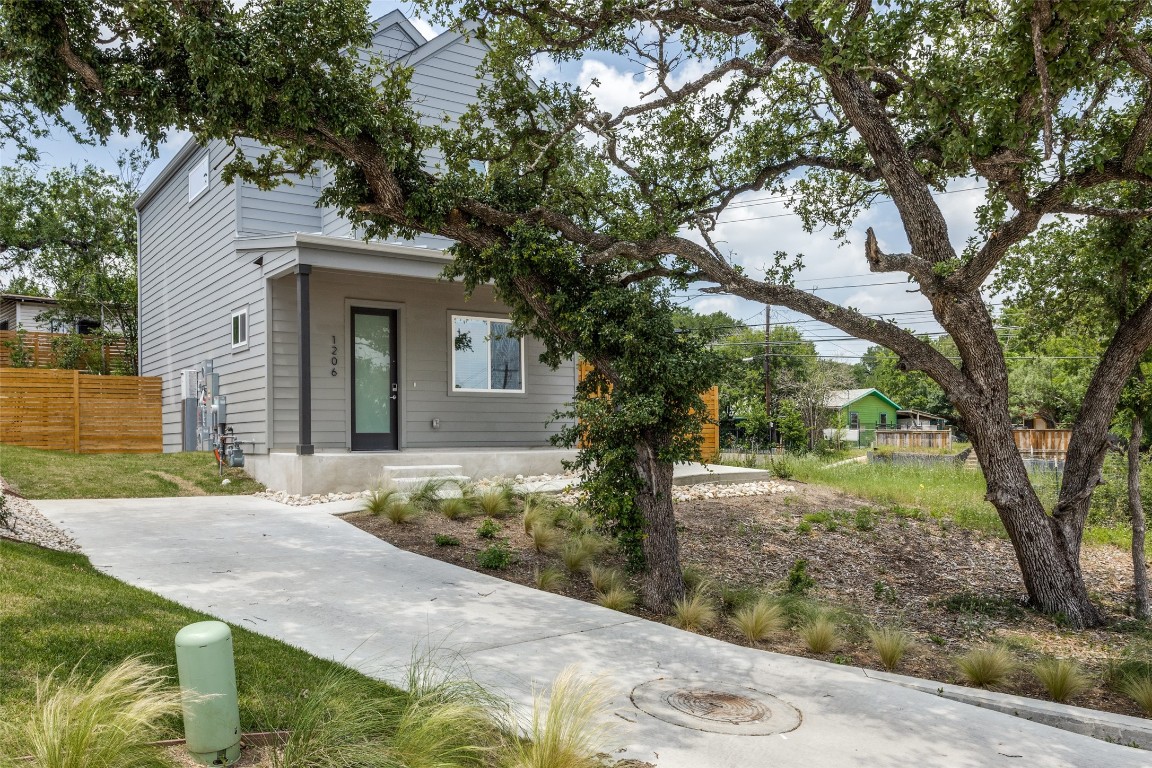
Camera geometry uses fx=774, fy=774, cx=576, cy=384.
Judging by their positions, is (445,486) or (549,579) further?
(445,486)

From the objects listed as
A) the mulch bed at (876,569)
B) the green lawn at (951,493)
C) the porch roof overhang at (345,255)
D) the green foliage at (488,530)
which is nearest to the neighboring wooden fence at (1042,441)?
the green lawn at (951,493)

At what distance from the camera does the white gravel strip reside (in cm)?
701

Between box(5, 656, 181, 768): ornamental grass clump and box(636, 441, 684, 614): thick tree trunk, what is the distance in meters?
4.57

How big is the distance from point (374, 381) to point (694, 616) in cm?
813

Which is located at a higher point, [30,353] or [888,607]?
[30,353]

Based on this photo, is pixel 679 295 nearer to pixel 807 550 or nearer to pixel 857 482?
pixel 807 550

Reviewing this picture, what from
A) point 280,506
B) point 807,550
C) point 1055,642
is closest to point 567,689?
point 1055,642

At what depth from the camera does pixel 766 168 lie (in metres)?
9.33

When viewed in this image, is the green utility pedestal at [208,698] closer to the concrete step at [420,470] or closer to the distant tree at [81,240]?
the concrete step at [420,470]

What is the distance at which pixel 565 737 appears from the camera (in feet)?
11.0

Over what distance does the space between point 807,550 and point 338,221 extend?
9676 millimetres

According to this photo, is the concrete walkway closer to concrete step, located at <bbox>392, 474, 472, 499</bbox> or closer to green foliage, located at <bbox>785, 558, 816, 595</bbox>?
concrete step, located at <bbox>392, 474, 472, 499</bbox>

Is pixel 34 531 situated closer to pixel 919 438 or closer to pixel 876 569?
pixel 876 569

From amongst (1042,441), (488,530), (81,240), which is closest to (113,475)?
(488,530)
